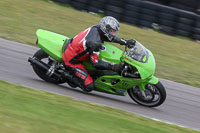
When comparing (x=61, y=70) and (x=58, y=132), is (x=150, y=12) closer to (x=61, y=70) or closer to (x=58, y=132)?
(x=61, y=70)

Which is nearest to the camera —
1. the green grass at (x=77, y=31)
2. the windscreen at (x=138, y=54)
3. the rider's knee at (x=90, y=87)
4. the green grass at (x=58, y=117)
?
the green grass at (x=58, y=117)

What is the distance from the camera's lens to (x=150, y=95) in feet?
23.8

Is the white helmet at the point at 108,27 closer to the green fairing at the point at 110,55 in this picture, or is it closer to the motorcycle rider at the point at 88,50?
the motorcycle rider at the point at 88,50

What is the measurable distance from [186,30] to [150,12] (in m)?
1.58

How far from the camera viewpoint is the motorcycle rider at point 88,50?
6934 mm

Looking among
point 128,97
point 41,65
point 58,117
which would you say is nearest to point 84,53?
point 41,65

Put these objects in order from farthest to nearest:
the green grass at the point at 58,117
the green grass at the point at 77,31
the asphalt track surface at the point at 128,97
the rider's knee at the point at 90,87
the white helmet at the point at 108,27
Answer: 1. the green grass at the point at 77,31
2. the rider's knee at the point at 90,87
3. the asphalt track surface at the point at 128,97
4. the white helmet at the point at 108,27
5. the green grass at the point at 58,117

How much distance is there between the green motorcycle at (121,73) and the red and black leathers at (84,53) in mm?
156

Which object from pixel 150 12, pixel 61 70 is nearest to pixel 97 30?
pixel 61 70

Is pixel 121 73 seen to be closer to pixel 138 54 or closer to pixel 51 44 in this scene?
pixel 138 54

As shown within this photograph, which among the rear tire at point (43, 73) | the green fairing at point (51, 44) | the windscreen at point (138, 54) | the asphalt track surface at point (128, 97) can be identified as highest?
the windscreen at point (138, 54)

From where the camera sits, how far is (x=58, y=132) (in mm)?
4621

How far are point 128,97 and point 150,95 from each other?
2.54ft

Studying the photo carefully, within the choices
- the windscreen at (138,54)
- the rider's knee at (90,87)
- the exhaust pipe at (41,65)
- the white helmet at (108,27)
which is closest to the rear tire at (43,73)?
the exhaust pipe at (41,65)
